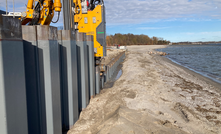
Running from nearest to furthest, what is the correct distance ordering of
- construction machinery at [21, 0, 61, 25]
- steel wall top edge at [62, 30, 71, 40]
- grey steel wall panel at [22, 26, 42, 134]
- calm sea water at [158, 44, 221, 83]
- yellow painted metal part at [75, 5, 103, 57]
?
grey steel wall panel at [22, 26, 42, 134] → steel wall top edge at [62, 30, 71, 40] → construction machinery at [21, 0, 61, 25] → yellow painted metal part at [75, 5, 103, 57] → calm sea water at [158, 44, 221, 83]

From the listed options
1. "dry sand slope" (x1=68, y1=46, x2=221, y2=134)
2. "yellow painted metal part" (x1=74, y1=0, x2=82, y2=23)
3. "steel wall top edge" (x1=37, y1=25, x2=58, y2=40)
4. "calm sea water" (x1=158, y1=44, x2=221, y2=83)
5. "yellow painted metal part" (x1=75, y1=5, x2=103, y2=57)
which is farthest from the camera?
"calm sea water" (x1=158, y1=44, x2=221, y2=83)

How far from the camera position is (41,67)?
11.3 feet

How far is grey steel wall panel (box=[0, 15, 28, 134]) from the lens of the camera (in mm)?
2408

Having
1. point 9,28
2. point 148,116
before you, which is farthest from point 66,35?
point 148,116

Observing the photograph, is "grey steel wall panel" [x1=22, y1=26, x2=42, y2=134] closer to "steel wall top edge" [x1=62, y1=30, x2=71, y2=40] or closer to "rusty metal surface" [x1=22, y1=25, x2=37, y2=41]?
"rusty metal surface" [x1=22, y1=25, x2=37, y2=41]

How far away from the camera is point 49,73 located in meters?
3.53

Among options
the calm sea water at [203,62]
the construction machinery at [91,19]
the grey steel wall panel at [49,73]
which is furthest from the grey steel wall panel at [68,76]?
the calm sea water at [203,62]

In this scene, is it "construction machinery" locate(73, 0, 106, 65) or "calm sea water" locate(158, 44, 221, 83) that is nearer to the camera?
"construction machinery" locate(73, 0, 106, 65)

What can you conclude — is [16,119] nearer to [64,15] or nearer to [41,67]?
[41,67]

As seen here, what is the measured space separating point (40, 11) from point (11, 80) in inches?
228

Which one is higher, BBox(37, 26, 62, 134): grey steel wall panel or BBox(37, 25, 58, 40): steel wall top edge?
BBox(37, 25, 58, 40): steel wall top edge

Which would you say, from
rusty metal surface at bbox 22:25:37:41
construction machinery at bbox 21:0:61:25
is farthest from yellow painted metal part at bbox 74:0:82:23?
rusty metal surface at bbox 22:25:37:41

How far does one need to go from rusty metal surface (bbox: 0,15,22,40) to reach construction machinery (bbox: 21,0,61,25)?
493cm

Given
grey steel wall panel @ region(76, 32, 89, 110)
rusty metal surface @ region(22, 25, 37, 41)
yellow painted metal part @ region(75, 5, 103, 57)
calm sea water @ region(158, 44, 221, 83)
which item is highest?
yellow painted metal part @ region(75, 5, 103, 57)
